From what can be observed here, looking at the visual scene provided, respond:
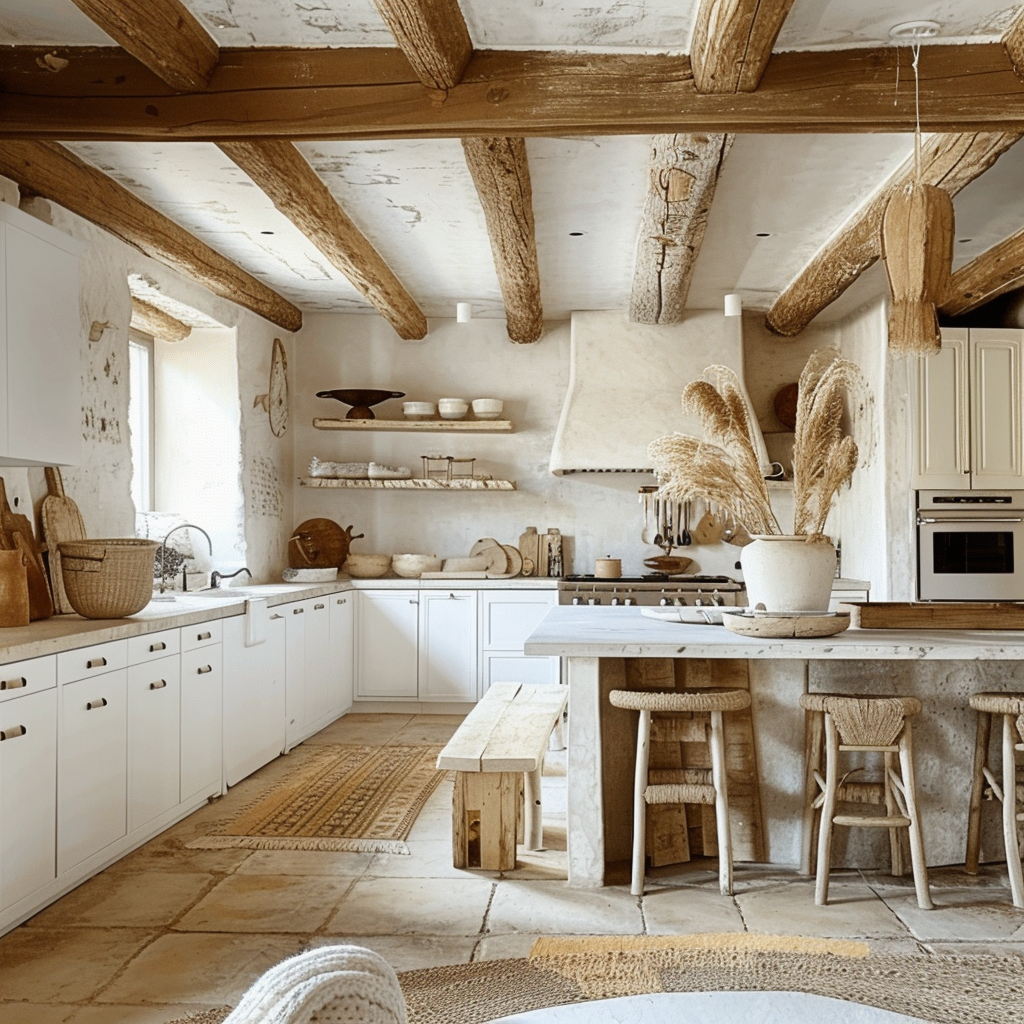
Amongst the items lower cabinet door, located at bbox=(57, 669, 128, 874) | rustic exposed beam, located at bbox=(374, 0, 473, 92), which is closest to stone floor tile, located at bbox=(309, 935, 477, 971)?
lower cabinet door, located at bbox=(57, 669, 128, 874)

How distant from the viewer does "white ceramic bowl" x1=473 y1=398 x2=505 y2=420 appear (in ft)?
23.0

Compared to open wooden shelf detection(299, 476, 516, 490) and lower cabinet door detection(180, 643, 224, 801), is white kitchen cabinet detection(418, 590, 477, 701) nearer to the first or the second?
open wooden shelf detection(299, 476, 516, 490)

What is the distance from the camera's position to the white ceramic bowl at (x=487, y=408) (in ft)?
23.0

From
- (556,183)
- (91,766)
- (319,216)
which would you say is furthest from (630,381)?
(91,766)

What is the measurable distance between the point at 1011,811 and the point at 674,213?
2.65 metres

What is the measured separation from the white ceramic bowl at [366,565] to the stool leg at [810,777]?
4043 millimetres

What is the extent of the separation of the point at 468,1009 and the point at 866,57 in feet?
9.86

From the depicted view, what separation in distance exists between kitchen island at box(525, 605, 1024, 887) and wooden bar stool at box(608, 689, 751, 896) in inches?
5.1

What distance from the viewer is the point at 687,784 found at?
129 inches

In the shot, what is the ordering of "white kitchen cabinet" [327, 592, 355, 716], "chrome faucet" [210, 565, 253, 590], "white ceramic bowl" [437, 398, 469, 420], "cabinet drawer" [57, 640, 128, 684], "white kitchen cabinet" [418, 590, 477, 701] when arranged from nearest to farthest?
"cabinet drawer" [57, 640, 128, 684] → "chrome faucet" [210, 565, 253, 590] → "white kitchen cabinet" [327, 592, 355, 716] → "white kitchen cabinet" [418, 590, 477, 701] → "white ceramic bowl" [437, 398, 469, 420]

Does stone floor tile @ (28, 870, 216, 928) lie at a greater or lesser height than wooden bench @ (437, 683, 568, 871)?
lesser

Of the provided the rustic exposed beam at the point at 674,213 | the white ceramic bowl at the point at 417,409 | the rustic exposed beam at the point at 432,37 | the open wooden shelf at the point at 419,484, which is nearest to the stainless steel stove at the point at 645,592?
the open wooden shelf at the point at 419,484

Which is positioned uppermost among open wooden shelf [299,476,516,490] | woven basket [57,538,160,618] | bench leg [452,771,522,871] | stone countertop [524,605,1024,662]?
open wooden shelf [299,476,516,490]

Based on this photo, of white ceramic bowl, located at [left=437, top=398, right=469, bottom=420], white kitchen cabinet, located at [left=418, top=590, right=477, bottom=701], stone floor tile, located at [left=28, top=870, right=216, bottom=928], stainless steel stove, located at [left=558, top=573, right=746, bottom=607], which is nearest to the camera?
stone floor tile, located at [left=28, top=870, right=216, bottom=928]
